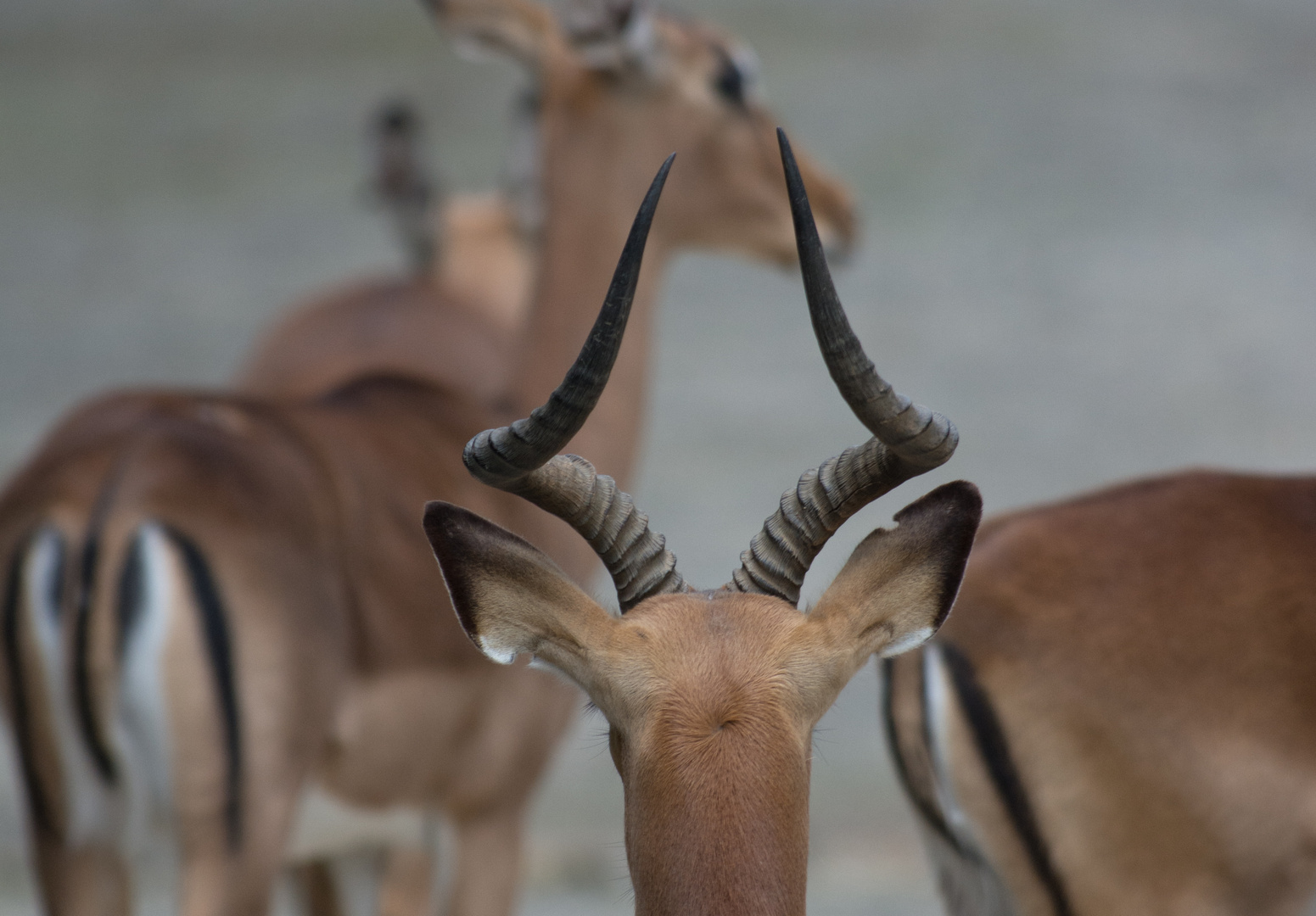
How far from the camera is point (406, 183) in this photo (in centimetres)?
772

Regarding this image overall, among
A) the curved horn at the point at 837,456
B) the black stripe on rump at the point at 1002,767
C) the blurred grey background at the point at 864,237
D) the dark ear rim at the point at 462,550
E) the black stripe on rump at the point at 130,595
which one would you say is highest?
the blurred grey background at the point at 864,237

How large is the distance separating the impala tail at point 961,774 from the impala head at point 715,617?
62 cm

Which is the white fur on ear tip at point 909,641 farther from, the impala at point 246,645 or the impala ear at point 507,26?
the impala ear at point 507,26

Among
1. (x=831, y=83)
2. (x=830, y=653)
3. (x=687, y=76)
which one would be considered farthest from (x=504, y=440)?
(x=831, y=83)

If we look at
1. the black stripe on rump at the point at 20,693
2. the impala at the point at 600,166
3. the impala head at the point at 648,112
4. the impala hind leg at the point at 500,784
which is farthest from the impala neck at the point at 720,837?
the impala head at the point at 648,112

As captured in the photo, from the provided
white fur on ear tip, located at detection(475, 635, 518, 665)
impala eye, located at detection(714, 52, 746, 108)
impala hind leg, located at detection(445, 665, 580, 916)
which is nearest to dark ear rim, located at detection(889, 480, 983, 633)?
white fur on ear tip, located at detection(475, 635, 518, 665)

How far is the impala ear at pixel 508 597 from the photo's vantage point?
88.7 inches

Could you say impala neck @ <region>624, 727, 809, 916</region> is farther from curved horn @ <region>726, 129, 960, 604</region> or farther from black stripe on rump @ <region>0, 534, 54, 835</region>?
black stripe on rump @ <region>0, 534, 54, 835</region>

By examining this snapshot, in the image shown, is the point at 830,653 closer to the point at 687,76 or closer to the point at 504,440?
the point at 504,440

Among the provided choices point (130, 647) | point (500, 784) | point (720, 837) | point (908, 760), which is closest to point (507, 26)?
point (500, 784)

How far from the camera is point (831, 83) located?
56.2ft

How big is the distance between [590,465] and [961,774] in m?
0.98

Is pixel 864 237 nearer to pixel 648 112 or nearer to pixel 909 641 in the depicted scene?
pixel 648 112

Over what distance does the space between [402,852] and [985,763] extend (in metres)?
3.24
